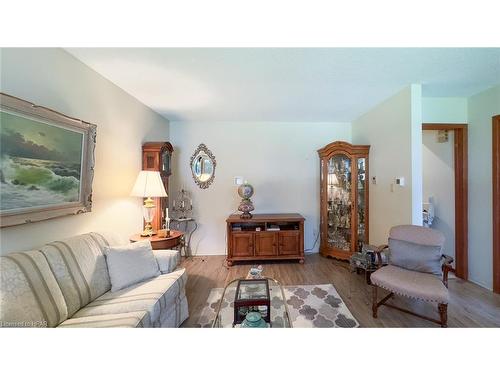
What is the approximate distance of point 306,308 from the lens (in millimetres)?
1872

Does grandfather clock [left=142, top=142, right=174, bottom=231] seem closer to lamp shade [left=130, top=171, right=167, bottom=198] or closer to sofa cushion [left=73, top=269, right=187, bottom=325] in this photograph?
lamp shade [left=130, top=171, right=167, bottom=198]

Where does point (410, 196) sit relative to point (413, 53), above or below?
below

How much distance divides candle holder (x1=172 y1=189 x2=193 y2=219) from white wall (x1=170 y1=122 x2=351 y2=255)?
0.33 ft

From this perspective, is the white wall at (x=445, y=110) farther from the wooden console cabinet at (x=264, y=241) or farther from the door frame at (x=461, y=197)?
the wooden console cabinet at (x=264, y=241)

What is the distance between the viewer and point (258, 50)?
1.51 meters

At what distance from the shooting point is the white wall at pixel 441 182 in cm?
268

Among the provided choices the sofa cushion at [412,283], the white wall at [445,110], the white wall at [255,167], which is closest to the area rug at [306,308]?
the sofa cushion at [412,283]

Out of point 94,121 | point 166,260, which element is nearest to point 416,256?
point 166,260

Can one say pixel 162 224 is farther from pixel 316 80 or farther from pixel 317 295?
pixel 316 80

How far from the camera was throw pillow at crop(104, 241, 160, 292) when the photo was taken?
1.49 m

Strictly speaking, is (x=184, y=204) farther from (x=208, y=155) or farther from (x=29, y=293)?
(x=29, y=293)

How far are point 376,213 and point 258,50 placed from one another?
8.35 ft

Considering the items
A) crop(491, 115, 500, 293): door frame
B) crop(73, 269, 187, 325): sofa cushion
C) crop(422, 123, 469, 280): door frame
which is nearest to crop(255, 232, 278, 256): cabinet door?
crop(73, 269, 187, 325): sofa cushion

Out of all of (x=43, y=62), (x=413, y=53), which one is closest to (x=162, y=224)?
(x=43, y=62)
